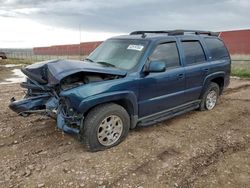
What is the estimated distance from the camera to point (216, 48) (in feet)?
22.8

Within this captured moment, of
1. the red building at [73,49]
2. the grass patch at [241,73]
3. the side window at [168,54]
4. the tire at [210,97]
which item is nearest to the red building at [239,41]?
the grass patch at [241,73]

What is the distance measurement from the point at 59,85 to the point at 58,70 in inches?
9.8

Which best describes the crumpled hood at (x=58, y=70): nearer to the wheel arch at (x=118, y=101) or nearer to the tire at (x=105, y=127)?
the wheel arch at (x=118, y=101)

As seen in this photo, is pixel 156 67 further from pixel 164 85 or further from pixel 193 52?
pixel 193 52

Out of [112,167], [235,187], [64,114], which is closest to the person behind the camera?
[235,187]

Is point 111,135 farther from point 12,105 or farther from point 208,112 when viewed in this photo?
point 208,112

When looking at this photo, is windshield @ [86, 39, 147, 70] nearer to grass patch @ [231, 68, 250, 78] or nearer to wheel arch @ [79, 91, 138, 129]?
wheel arch @ [79, 91, 138, 129]

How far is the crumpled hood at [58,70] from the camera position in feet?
14.1

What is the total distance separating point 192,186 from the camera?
3621 mm

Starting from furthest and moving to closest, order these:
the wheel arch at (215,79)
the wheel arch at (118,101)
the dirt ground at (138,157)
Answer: the wheel arch at (215,79) < the wheel arch at (118,101) < the dirt ground at (138,157)

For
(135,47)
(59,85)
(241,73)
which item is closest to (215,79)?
(135,47)

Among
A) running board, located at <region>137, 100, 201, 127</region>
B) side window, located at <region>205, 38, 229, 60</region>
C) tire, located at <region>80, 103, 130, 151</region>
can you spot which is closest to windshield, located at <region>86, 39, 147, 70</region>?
tire, located at <region>80, 103, 130, 151</region>

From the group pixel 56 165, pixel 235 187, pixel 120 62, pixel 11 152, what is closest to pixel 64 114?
pixel 56 165

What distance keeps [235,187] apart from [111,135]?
1944 mm
